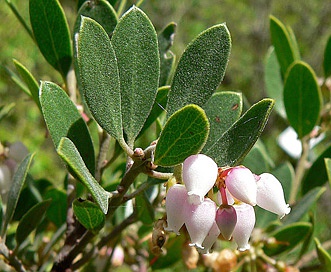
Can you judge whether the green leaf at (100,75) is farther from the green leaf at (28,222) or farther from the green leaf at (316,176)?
the green leaf at (316,176)

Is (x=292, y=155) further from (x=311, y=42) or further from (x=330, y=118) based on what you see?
(x=311, y=42)

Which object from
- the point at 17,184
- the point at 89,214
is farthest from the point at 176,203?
the point at 17,184

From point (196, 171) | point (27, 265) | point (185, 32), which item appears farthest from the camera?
point (185, 32)

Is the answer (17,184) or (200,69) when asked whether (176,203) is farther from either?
(17,184)

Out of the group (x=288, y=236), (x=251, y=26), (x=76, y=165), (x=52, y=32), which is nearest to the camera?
(x=76, y=165)

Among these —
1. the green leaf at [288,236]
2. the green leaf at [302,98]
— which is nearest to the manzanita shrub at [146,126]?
the green leaf at [288,236]

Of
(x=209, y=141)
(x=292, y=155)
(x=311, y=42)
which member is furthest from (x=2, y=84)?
(x=311, y=42)
